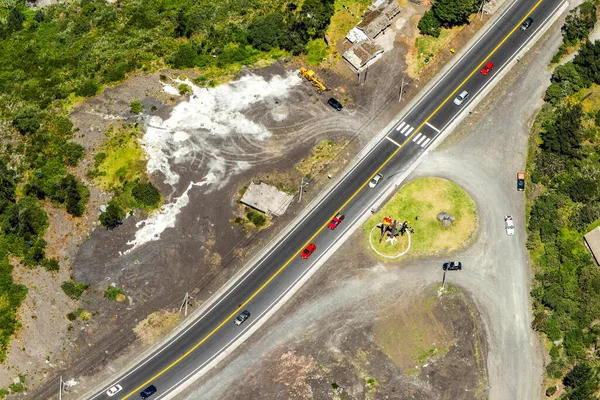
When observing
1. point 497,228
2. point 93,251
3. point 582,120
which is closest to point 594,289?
point 497,228

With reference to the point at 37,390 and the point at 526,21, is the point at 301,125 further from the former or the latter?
the point at 37,390

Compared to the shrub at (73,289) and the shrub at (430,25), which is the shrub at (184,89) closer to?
the shrub at (73,289)

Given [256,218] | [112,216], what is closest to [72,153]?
[112,216]

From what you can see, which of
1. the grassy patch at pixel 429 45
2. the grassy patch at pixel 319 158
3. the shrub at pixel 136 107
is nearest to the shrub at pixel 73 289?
the shrub at pixel 136 107

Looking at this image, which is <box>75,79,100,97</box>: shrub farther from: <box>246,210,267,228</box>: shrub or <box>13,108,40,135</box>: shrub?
<box>246,210,267,228</box>: shrub

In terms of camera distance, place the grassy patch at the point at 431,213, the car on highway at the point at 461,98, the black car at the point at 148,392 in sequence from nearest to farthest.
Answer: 1. the black car at the point at 148,392
2. the grassy patch at the point at 431,213
3. the car on highway at the point at 461,98
